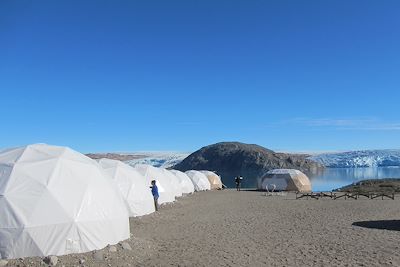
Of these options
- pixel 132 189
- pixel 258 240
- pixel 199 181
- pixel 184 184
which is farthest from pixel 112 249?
pixel 199 181

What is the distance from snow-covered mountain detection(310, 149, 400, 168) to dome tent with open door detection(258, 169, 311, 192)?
11565 cm

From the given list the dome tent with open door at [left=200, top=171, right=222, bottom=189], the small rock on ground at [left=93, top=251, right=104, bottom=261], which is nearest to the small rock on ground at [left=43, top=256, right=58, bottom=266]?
the small rock on ground at [left=93, top=251, right=104, bottom=261]

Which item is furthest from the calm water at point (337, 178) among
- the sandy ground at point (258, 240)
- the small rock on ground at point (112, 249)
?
the small rock on ground at point (112, 249)

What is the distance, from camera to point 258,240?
47.1 feet

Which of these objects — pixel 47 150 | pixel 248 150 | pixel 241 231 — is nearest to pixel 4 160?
pixel 47 150

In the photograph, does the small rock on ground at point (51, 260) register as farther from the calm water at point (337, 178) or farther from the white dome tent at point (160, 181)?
the calm water at point (337, 178)

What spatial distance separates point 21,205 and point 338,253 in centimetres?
842

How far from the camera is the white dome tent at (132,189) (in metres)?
21.1

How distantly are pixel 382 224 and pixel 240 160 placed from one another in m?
127

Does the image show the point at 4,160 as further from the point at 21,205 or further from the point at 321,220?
the point at 321,220

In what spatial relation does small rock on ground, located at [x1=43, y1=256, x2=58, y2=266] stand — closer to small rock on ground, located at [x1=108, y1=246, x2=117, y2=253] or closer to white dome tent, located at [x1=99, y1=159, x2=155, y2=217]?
small rock on ground, located at [x1=108, y1=246, x2=117, y2=253]

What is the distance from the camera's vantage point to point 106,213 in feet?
42.5

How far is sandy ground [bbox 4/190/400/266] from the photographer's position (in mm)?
11301

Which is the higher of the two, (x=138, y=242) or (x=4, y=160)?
(x=4, y=160)
